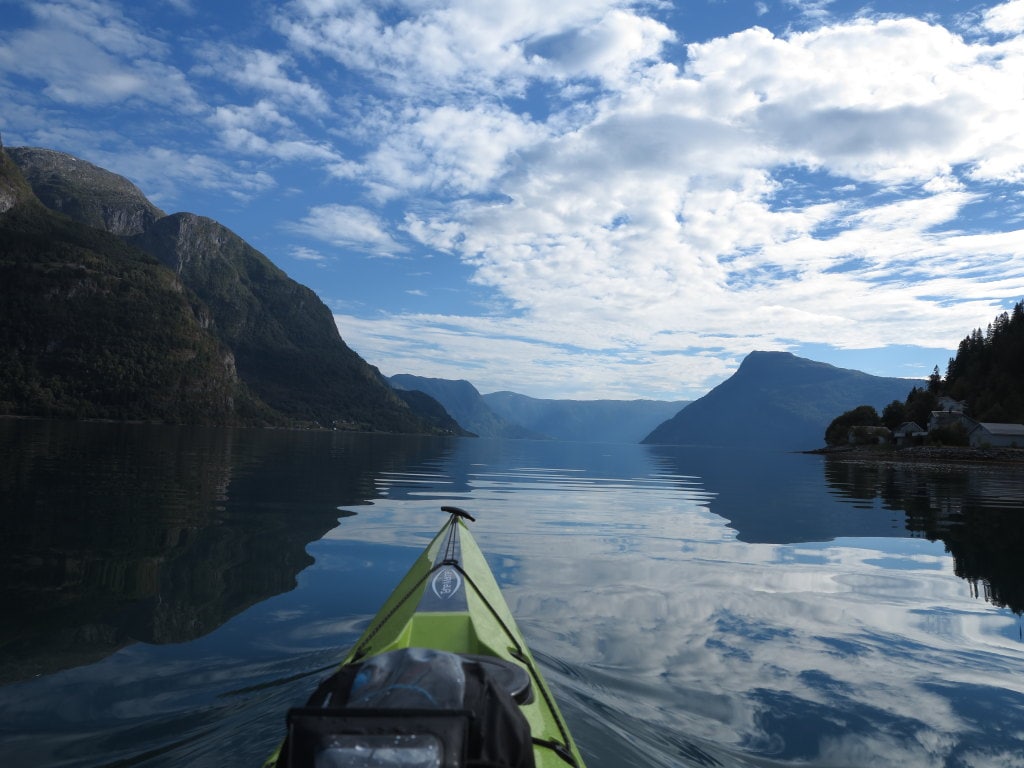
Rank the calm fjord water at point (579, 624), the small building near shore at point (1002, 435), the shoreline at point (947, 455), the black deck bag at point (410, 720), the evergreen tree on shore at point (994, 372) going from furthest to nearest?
the evergreen tree on shore at point (994, 372) < the small building near shore at point (1002, 435) < the shoreline at point (947, 455) < the calm fjord water at point (579, 624) < the black deck bag at point (410, 720)

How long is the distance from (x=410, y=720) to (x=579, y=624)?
23.0 feet

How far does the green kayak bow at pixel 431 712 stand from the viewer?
3.12m

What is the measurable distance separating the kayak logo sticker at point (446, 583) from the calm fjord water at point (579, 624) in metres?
1.61

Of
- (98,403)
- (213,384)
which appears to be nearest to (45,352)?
(98,403)

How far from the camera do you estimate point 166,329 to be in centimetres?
19900

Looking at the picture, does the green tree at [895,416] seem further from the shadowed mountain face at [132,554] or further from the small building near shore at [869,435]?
the shadowed mountain face at [132,554]

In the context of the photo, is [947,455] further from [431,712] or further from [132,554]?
A: [431,712]

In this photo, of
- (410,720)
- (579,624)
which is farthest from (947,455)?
(410,720)

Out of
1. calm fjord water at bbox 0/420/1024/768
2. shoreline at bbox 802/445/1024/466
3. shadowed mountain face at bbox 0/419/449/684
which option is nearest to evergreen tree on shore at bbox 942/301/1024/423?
shoreline at bbox 802/445/1024/466

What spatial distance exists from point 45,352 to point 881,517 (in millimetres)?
201599

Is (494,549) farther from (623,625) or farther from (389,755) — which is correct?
(389,755)

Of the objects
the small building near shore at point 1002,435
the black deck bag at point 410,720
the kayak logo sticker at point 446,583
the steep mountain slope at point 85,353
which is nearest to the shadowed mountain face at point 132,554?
the kayak logo sticker at point 446,583

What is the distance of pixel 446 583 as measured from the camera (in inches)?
283

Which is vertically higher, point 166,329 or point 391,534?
point 166,329
